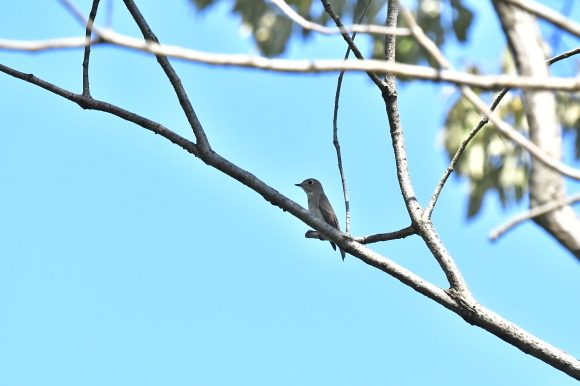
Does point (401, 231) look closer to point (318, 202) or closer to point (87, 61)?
point (87, 61)

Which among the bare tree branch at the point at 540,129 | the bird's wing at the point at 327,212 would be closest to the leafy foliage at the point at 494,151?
the bird's wing at the point at 327,212

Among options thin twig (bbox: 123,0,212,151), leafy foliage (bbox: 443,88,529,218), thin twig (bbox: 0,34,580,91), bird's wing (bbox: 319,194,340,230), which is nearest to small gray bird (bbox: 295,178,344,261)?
bird's wing (bbox: 319,194,340,230)

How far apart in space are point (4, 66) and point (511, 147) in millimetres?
9733

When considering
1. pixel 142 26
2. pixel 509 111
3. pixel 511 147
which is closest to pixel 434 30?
pixel 509 111

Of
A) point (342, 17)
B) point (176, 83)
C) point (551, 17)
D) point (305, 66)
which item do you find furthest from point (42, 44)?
point (342, 17)

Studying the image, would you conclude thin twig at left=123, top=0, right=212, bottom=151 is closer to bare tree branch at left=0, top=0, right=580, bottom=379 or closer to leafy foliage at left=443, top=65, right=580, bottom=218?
bare tree branch at left=0, top=0, right=580, bottom=379

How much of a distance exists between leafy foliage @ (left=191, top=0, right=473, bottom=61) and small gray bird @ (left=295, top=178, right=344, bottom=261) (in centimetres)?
241

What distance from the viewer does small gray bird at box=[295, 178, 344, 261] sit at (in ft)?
37.0

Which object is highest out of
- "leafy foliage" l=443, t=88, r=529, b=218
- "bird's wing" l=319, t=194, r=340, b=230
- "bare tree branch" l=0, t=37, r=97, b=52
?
"leafy foliage" l=443, t=88, r=529, b=218

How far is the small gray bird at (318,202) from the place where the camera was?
1126 cm

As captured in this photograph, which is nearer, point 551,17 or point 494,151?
point 551,17

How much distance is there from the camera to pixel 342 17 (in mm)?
10594

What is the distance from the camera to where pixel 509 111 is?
1136 cm

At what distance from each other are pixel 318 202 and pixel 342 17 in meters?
2.92
